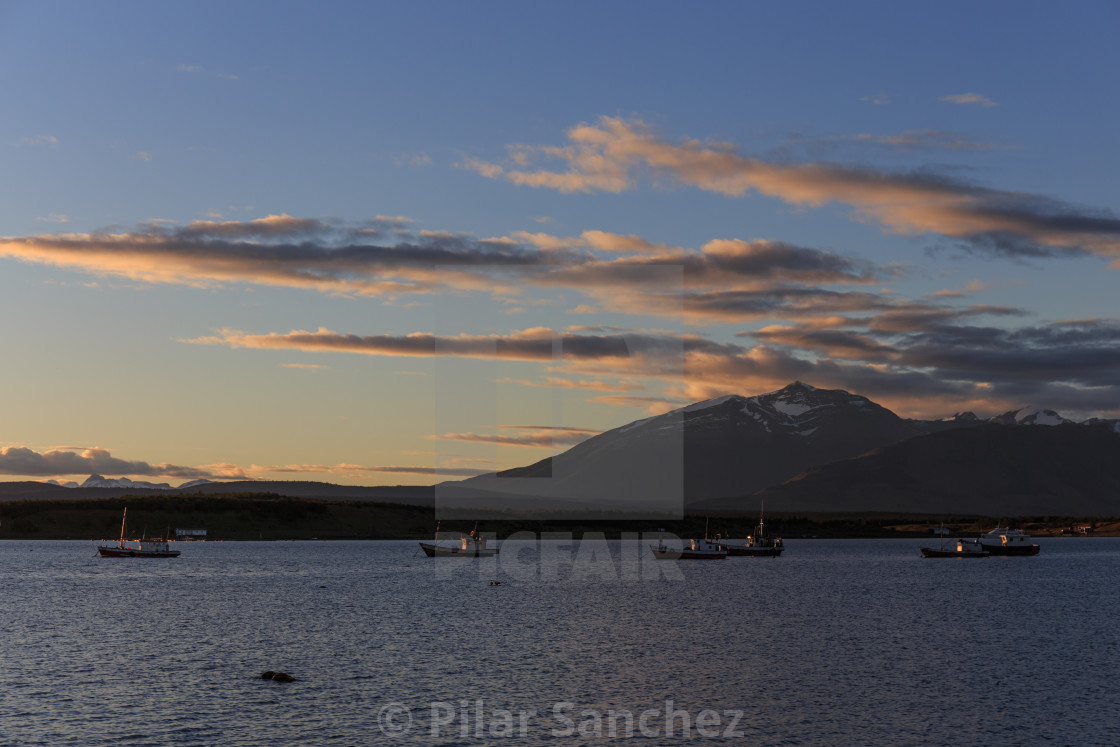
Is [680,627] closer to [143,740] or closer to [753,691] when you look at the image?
[753,691]

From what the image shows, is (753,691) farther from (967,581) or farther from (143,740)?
(967,581)

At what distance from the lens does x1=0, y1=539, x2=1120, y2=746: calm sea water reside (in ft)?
184

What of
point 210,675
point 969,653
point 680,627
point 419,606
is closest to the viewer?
point 210,675

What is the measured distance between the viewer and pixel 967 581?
→ 173750 millimetres

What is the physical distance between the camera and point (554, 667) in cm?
7556

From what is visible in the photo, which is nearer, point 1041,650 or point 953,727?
point 953,727

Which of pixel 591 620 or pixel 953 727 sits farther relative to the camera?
pixel 591 620

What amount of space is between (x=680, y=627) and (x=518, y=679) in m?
33.5

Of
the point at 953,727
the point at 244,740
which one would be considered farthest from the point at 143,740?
the point at 953,727

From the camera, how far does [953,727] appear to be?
186 ft

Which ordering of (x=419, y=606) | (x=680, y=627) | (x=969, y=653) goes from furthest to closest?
(x=419, y=606) → (x=680, y=627) → (x=969, y=653)

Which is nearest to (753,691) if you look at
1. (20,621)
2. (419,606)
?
(419,606)

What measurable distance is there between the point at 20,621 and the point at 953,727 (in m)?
90.9

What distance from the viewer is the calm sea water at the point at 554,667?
184 ft
